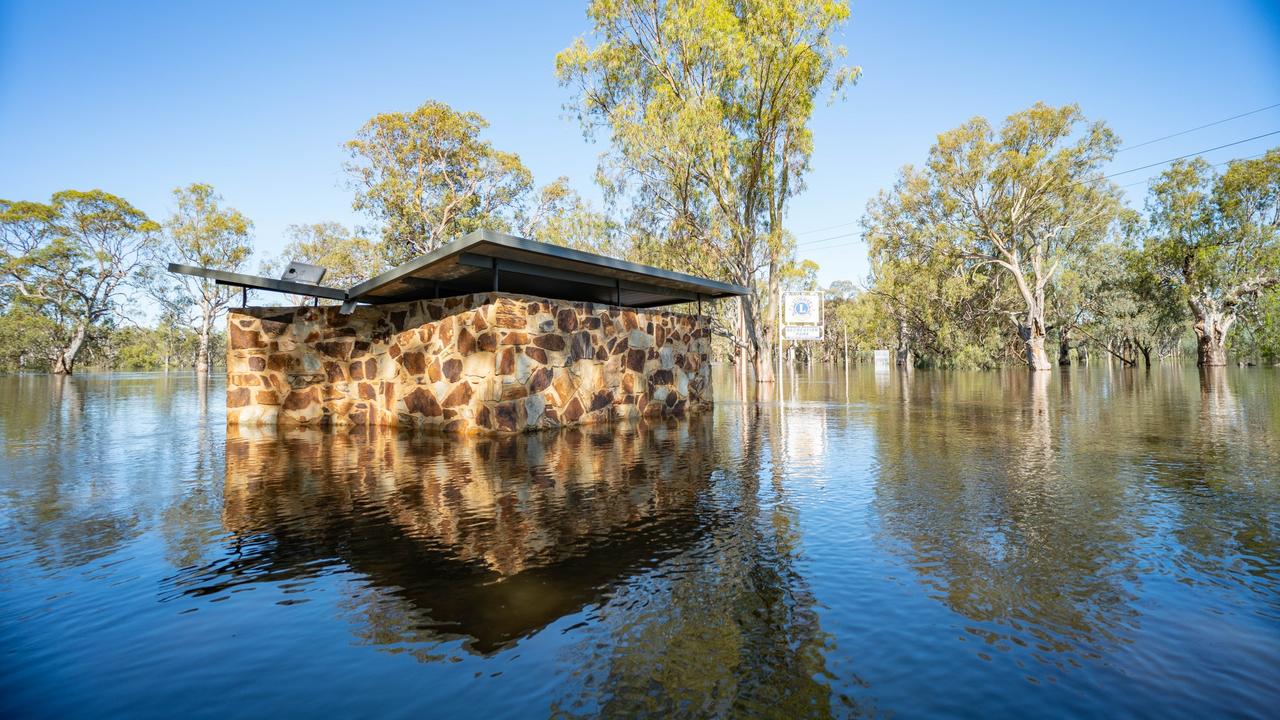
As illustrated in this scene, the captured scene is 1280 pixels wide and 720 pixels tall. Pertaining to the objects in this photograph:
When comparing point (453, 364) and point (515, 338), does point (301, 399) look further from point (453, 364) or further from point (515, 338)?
point (515, 338)

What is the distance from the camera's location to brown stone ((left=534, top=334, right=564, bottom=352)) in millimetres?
10078

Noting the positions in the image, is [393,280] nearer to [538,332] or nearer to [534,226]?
[538,332]

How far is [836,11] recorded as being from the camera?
19844 mm

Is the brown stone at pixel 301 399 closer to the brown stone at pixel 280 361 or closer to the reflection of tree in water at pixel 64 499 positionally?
the brown stone at pixel 280 361

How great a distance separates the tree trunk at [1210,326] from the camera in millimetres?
36781

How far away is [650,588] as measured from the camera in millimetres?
3088

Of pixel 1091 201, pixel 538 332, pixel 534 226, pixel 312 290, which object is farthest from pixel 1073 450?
pixel 1091 201

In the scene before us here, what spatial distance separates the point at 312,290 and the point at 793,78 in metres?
17.3

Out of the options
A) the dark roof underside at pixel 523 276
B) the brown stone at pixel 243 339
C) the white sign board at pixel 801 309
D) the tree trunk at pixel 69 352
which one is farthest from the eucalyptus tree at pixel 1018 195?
the tree trunk at pixel 69 352

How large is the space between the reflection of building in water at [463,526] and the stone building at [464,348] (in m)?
2.09

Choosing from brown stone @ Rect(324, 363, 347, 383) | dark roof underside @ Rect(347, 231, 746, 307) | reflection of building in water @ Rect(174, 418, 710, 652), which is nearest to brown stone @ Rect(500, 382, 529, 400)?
dark roof underside @ Rect(347, 231, 746, 307)

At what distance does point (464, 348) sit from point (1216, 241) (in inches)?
1764

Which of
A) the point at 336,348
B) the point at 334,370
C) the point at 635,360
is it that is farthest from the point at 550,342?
the point at 334,370

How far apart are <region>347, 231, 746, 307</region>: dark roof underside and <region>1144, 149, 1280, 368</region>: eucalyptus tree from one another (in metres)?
38.1
